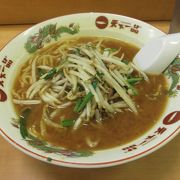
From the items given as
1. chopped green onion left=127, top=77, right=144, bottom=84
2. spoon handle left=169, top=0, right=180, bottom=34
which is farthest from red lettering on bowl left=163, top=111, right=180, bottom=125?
spoon handle left=169, top=0, right=180, bottom=34

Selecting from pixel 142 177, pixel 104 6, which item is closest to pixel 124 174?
pixel 142 177

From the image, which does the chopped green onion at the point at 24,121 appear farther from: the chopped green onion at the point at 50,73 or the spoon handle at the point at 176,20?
the spoon handle at the point at 176,20

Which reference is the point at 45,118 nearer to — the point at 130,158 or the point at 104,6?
the point at 130,158

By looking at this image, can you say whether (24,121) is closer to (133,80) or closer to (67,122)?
(67,122)

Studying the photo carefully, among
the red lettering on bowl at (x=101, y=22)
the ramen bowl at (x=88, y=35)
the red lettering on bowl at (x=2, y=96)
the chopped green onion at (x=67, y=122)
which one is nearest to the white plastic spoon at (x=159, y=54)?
the ramen bowl at (x=88, y=35)

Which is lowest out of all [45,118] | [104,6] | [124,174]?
[124,174]

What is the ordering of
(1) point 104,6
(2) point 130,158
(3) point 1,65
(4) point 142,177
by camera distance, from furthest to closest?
(1) point 104,6, (3) point 1,65, (4) point 142,177, (2) point 130,158
